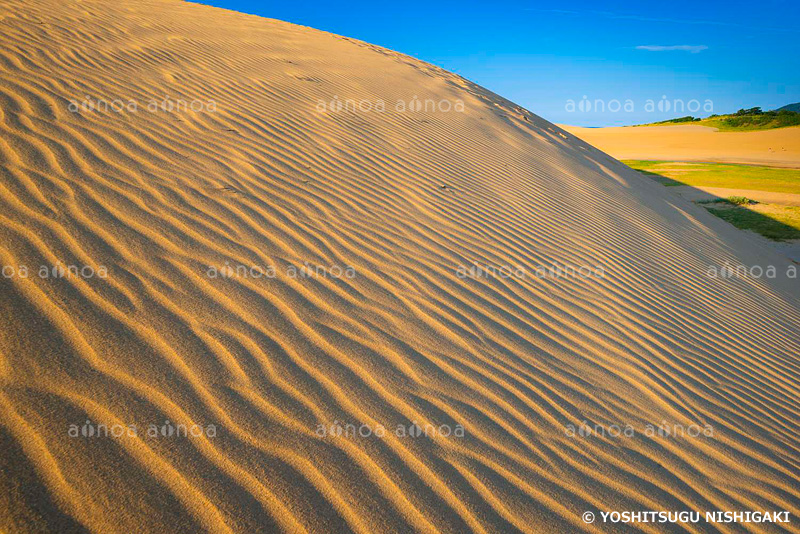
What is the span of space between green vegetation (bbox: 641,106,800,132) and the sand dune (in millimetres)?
38444

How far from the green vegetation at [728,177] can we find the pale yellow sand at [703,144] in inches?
160

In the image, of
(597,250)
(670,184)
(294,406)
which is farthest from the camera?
(670,184)

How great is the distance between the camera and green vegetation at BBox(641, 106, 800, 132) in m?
32.4

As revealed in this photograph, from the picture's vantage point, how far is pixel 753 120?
34000mm

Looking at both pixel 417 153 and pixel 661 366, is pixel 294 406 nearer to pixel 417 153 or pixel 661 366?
pixel 661 366

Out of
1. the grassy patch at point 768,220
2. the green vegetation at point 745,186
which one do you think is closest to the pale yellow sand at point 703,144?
the green vegetation at point 745,186

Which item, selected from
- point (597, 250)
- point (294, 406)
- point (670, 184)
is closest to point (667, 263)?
point (597, 250)

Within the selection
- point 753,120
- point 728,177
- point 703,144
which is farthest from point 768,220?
point 753,120

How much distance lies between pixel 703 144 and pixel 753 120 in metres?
10.2

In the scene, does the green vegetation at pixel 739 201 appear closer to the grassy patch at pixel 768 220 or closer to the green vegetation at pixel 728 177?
the grassy patch at pixel 768 220

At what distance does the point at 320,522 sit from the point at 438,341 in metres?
1.25

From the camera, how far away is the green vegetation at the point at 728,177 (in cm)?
1389

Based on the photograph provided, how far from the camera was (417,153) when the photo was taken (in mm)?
5520

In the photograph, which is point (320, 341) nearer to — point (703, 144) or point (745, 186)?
point (745, 186)
